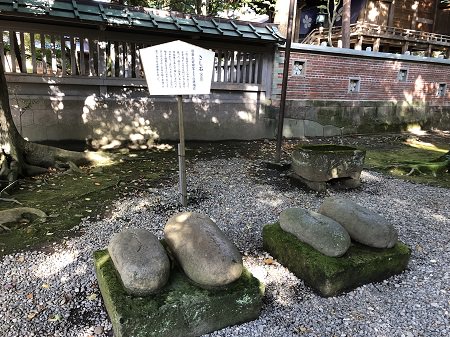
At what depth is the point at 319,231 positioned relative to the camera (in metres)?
3.44

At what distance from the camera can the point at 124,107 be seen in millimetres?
8648

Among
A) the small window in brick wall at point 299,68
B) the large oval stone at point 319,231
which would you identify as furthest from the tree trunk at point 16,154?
the small window in brick wall at point 299,68

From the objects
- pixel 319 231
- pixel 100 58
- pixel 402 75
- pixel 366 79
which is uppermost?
pixel 100 58

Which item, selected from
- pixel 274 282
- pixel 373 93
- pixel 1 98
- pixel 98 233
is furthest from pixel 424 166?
pixel 1 98

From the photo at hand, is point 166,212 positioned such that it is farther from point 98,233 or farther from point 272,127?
point 272,127

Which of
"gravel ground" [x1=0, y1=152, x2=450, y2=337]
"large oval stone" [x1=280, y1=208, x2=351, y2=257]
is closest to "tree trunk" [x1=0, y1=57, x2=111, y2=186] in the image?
"gravel ground" [x1=0, y1=152, x2=450, y2=337]

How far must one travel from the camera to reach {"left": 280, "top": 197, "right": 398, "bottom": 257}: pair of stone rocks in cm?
337

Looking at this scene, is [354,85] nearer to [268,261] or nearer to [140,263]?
[268,261]

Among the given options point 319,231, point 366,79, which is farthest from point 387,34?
point 319,231

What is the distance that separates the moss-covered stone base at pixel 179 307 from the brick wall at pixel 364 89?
808cm

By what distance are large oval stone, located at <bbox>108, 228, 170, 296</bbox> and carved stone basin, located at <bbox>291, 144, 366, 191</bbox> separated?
3.82m

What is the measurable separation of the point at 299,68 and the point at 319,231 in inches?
311

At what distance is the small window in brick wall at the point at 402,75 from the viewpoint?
1227 centimetres

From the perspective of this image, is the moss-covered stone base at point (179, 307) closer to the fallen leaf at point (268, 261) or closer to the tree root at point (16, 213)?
the fallen leaf at point (268, 261)
